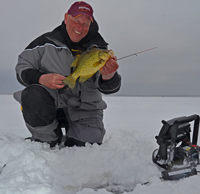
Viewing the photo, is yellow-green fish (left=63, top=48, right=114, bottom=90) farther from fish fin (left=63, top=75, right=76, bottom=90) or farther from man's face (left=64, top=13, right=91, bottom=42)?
man's face (left=64, top=13, right=91, bottom=42)

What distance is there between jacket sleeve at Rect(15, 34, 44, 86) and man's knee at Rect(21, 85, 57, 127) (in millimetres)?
131

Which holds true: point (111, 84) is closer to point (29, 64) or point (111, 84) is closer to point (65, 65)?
point (65, 65)

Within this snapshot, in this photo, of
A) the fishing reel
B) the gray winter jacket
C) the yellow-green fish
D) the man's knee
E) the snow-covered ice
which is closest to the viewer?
the snow-covered ice

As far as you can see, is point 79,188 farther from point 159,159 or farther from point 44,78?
point 44,78

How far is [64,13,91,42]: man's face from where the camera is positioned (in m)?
2.17

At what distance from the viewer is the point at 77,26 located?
2205 mm

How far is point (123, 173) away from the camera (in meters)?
1.51

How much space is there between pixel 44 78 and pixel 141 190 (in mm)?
1456

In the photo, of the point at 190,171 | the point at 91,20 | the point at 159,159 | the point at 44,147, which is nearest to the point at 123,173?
the point at 159,159

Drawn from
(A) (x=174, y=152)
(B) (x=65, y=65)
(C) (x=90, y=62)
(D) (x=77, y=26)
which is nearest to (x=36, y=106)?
(B) (x=65, y=65)

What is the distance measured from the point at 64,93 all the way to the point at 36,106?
346mm

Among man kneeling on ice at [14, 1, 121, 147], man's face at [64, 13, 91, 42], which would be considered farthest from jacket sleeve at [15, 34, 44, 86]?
man's face at [64, 13, 91, 42]

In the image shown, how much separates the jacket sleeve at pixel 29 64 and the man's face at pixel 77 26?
43cm

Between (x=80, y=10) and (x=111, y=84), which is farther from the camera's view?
(x=111, y=84)
